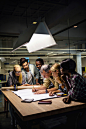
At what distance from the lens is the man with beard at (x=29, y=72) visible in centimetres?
383

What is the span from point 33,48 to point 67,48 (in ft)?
4.27

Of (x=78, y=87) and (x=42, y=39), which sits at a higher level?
(x=42, y=39)

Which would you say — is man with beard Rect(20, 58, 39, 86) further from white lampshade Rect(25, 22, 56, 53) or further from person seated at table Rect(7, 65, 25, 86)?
white lampshade Rect(25, 22, 56, 53)

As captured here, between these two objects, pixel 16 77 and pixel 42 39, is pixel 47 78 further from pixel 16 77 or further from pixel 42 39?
pixel 16 77

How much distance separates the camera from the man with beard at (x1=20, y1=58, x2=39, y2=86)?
12.6ft

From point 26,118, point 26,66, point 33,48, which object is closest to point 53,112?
point 26,118

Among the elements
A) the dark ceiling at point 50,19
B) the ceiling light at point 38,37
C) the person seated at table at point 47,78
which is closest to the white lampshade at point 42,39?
the ceiling light at point 38,37

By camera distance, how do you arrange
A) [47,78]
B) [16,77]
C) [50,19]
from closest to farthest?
[47,78]
[16,77]
[50,19]

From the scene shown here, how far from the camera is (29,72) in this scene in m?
3.93

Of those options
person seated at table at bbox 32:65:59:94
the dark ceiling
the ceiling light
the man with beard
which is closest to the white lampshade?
the ceiling light

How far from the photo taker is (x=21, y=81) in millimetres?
3740

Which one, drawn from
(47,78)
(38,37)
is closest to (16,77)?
(47,78)

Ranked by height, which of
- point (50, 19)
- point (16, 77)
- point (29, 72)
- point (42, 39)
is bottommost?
point (16, 77)

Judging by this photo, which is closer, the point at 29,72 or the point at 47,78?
the point at 47,78
